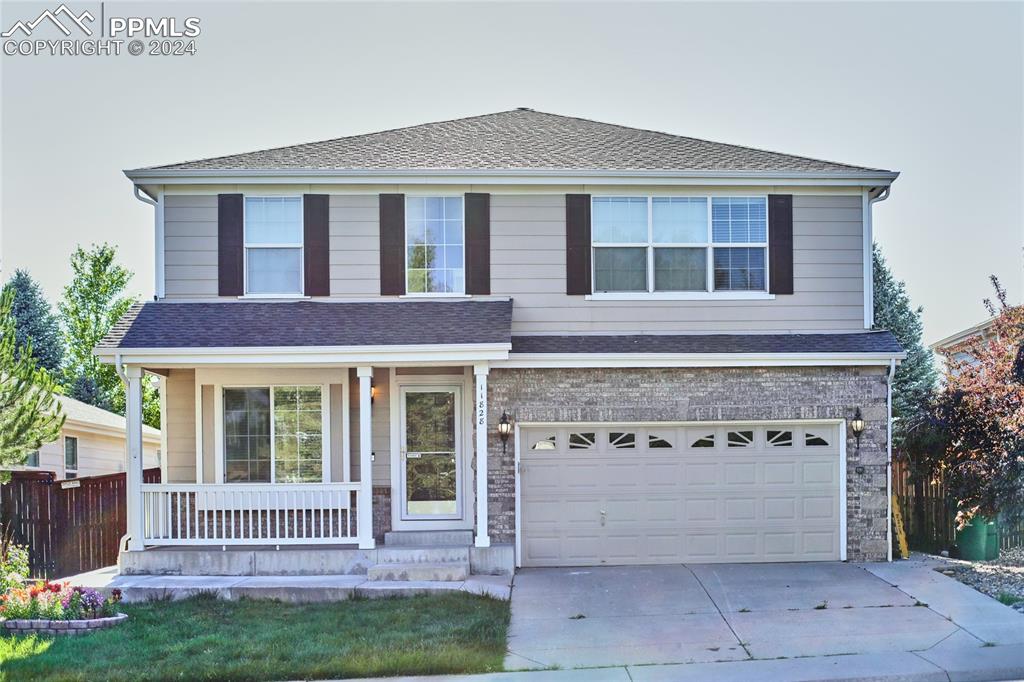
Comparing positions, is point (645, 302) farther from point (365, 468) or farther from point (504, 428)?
point (365, 468)

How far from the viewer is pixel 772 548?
12.7 metres

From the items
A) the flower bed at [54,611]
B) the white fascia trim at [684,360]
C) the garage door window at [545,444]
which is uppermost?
the white fascia trim at [684,360]

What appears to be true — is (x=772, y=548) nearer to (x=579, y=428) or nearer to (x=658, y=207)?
(x=579, y=428)

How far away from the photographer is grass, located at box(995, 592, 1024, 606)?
33.4 feet

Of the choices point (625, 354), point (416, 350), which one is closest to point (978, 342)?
point (625, 354)

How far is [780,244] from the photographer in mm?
13273

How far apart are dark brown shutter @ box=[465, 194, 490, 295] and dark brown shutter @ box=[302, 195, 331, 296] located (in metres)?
2.04

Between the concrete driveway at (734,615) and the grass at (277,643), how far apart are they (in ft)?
1.86

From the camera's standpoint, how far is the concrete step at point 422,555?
467 inches

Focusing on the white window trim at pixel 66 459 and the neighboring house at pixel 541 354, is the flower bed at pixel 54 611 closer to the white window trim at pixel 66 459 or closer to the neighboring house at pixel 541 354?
the neighboring house at pixel 541 354

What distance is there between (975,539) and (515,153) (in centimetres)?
877

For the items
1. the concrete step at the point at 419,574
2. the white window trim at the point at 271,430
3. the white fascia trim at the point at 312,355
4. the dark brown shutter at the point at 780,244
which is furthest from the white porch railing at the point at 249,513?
the dark brown shutter at the point at 780,244

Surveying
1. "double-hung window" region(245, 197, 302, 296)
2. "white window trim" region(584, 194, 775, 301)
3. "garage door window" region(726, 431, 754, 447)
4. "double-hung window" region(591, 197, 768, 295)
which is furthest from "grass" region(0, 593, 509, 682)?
"double-hung window" region(591, 197, 768, 295)

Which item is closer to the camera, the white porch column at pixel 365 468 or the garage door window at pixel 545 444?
the white porch column at pixel 365 468
